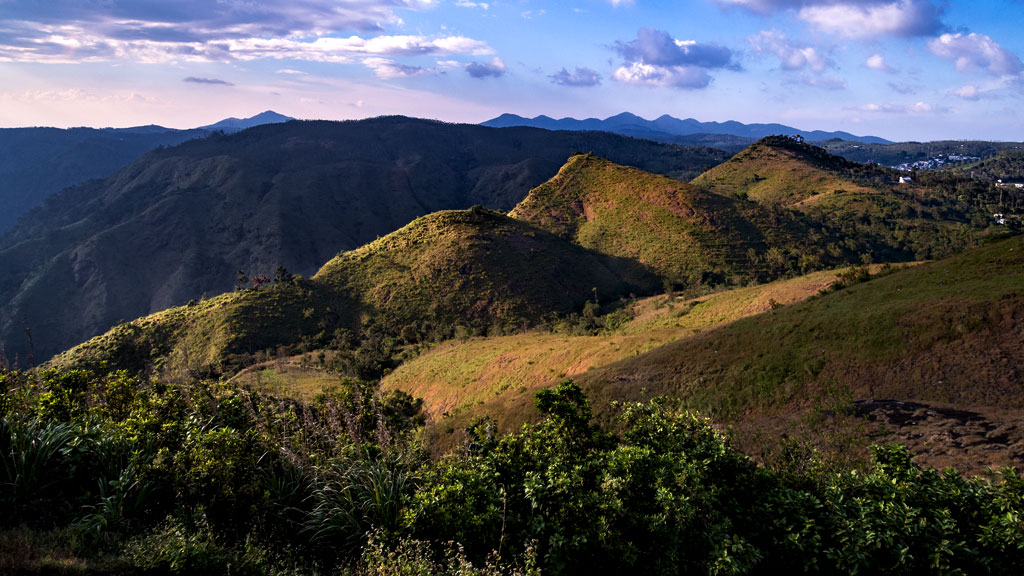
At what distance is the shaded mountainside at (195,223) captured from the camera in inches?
4286

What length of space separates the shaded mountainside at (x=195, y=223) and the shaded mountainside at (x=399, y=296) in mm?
56658

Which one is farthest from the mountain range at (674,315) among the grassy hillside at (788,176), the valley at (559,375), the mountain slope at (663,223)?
the grassy hillside at (788,176)

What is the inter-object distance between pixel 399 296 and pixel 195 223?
105 m

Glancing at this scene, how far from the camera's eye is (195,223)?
450ft

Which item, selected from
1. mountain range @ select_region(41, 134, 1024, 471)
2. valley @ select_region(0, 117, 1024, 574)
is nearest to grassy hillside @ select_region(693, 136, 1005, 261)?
mountain range @ select_region(41, 134, 1024, 471)

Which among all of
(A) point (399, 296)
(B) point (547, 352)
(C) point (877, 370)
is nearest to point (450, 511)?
(C) point (877, 370)

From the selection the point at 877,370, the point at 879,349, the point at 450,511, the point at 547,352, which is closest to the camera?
the point at 450,511

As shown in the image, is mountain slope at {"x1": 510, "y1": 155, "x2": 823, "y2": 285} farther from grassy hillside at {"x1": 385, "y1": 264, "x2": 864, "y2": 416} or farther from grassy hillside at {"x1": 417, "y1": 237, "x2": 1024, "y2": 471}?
grassy hillside at {"x1": 417, "y1": 237, "x2": 1024, "y2": 471}

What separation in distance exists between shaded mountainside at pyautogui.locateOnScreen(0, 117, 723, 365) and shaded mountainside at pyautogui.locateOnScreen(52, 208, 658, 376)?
5666cm

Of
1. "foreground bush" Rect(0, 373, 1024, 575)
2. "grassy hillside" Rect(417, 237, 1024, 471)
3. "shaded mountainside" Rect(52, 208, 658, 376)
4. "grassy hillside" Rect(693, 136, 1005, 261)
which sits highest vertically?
"grassy hillside" Rect(693, 136, 1005, 261)

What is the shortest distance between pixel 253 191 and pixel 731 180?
137 metres

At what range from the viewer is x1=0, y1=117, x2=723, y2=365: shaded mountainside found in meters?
109

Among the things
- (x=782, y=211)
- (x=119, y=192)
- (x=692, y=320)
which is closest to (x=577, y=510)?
(x=692, y=320)

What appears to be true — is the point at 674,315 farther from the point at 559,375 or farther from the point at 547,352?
the point at 559,375
